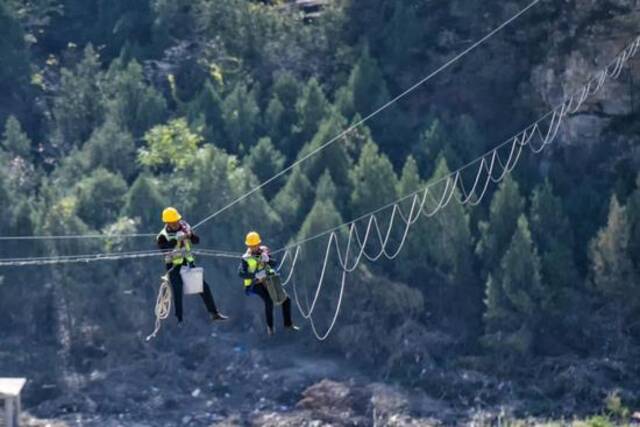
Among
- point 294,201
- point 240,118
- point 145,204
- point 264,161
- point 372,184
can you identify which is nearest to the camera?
point 372,184

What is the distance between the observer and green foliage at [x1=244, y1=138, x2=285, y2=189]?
53.9 meters

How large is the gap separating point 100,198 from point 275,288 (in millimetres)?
22923

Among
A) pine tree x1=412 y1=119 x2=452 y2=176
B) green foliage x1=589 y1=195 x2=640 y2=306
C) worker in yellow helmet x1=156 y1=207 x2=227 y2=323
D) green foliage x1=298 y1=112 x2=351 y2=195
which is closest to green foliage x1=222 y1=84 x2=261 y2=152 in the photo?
green foliage x1=298 y1=112 x2=351 y2=195

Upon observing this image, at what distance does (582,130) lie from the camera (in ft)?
176

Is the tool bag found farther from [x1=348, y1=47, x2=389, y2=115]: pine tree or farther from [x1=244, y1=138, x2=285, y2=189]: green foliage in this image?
[x1=348, y1=47, x2=389, y2=115]: pine tree

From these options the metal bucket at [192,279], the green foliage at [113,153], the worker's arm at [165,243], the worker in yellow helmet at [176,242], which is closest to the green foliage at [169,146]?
the green foliage at [113,153]

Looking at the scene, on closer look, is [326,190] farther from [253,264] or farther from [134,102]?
[253,264]

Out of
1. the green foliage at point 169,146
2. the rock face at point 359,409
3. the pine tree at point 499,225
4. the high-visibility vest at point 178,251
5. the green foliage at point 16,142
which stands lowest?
the rock face at point 359,409

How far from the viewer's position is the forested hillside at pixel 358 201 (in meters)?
49.2

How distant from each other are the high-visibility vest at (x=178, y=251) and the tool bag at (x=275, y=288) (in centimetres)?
121

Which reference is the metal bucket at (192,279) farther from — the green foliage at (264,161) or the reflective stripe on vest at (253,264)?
the green foliage at (264,161)

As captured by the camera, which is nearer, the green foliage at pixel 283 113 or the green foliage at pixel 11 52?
the green foliage at pixel 283 113

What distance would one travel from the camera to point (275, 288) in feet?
102

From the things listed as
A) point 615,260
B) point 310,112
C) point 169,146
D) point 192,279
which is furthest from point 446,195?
point 192,279
